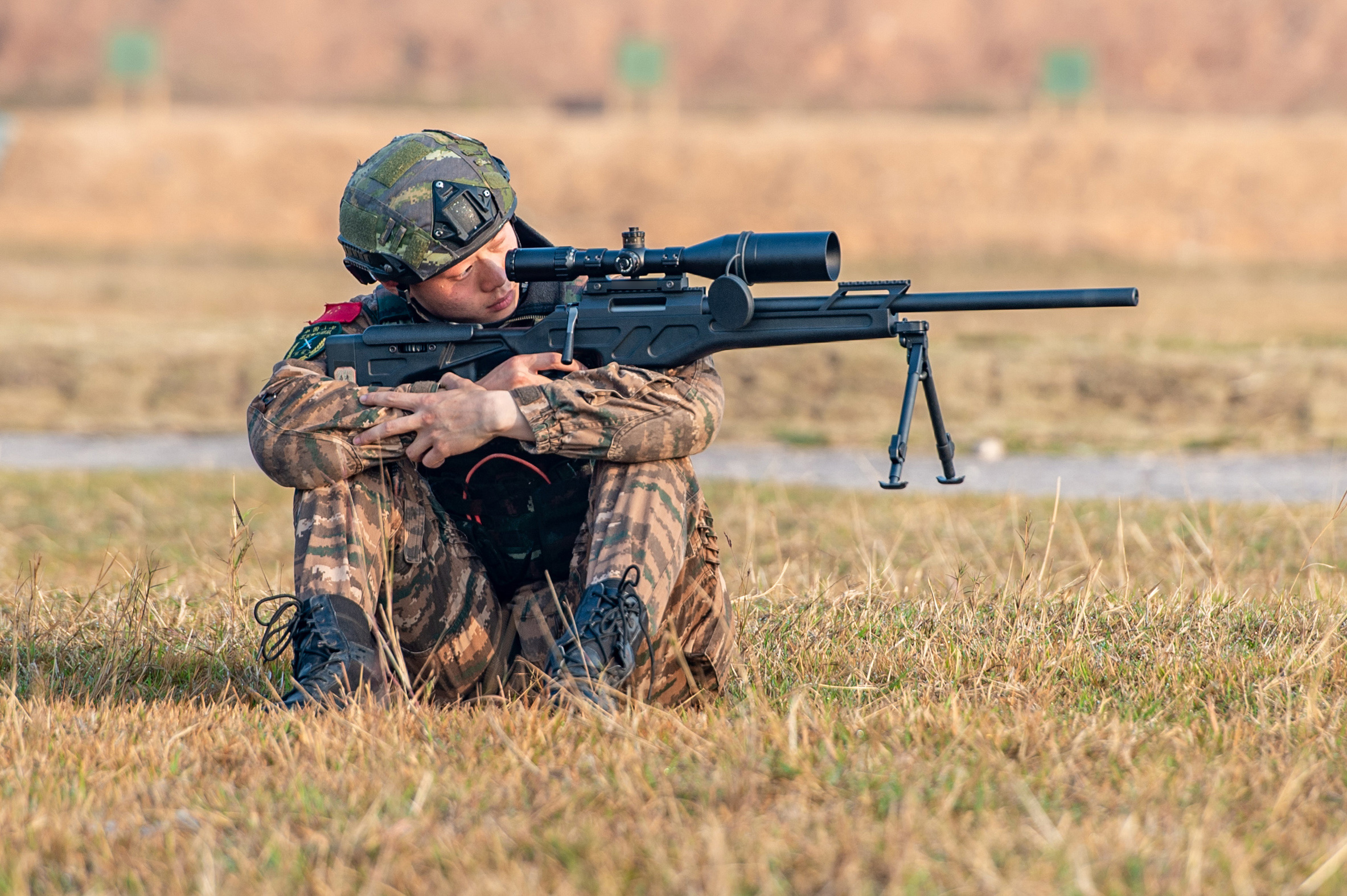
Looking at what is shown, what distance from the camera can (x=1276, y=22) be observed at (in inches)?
3406

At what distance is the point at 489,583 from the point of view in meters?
4.20

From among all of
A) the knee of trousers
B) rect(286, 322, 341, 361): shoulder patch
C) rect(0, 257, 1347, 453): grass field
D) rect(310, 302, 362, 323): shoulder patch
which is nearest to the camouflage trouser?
the knee of trousers

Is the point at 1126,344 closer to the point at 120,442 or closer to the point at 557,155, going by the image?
the point at 120,442

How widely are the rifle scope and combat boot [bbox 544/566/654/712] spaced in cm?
80

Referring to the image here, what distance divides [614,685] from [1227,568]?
368 centimetres

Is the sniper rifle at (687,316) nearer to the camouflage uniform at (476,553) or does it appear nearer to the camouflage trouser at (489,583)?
the camouflage uniform at (476,553)

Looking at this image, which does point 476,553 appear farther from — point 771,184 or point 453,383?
point 771,184

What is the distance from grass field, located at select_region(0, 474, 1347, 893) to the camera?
2635mm

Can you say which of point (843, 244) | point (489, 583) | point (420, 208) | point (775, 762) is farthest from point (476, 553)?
point (843, 244)

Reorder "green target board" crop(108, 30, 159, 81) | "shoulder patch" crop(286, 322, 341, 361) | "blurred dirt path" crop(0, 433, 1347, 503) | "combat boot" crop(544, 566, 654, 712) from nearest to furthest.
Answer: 1. "combat boot" crop(544, 566, 654, 712)
2. "shoulder patch" crop(286, 322, 341, 361)
3. "blurred dirt path" crop(0, 433, 1347, 503)
4. "green target board" crop(108, 30, 159, 81)

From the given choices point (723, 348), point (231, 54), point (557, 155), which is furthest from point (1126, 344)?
point (231, 54)

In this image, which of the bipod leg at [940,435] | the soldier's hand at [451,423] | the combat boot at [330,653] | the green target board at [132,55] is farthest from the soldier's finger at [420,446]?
the green target board at [132,55]

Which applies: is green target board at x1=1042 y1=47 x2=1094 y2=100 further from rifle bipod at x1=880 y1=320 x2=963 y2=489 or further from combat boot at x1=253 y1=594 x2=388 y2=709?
combat boot at x1=253 y1=594 x2=388 y2=709

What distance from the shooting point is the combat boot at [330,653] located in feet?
12.1
